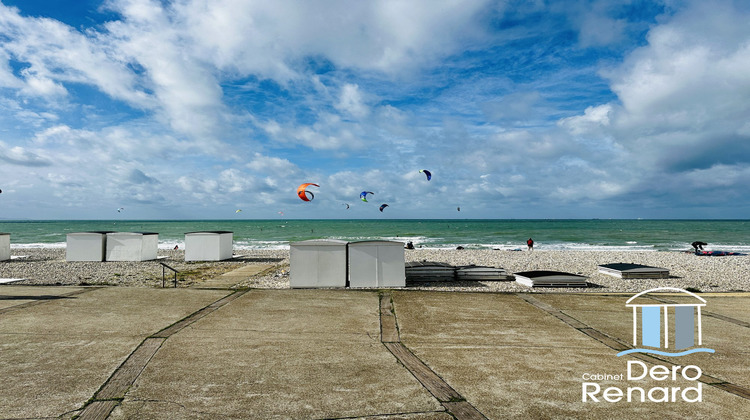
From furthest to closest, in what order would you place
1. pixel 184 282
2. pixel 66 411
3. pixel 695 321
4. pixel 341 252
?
1. pixel 184 282
2. pixel 341 252
3. pixel 695 321
4. pixel 66 411

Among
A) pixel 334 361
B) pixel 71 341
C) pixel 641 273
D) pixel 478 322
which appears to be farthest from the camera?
pixel 641 273

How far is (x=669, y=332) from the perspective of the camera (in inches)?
303

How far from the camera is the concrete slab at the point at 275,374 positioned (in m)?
4.30

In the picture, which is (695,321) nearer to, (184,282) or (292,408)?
(292,408)

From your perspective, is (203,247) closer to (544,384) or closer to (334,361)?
(334,361)

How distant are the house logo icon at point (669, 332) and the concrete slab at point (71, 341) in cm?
751

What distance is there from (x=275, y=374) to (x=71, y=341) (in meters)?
3.68

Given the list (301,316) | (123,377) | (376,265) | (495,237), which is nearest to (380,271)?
(376,265)

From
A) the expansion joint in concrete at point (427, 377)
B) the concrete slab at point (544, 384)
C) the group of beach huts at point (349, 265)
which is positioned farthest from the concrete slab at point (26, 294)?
the concrete slab at point (544, 384)

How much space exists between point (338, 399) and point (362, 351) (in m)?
1.78

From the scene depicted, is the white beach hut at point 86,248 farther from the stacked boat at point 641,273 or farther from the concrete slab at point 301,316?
the stacked boat at point 641,273

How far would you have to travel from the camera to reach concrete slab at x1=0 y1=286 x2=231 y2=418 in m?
4.46

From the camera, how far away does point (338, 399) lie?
4.53m

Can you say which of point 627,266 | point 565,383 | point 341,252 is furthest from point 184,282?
point 627,266
